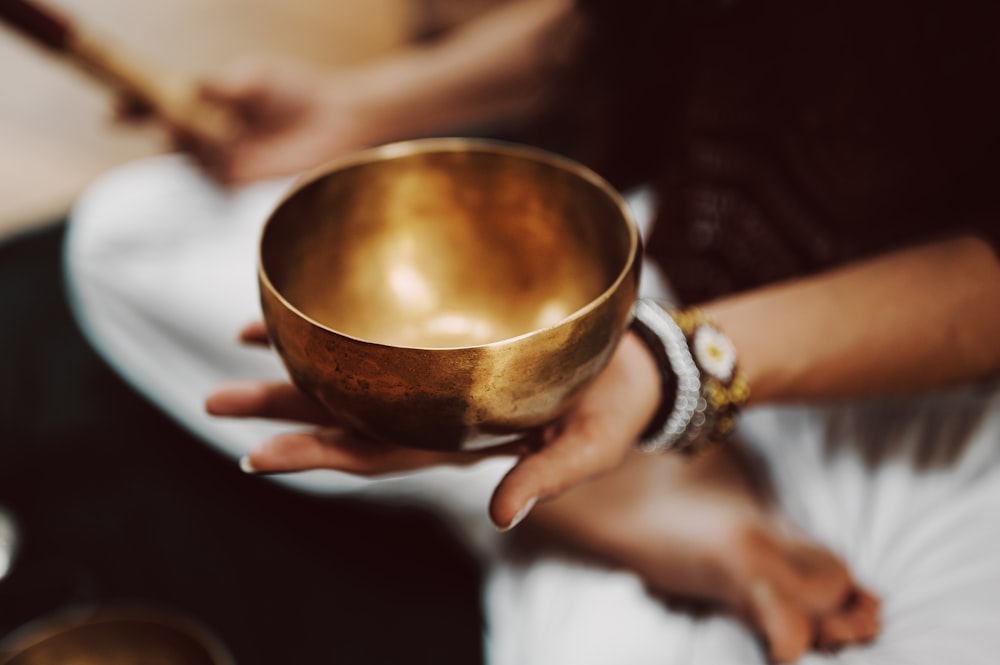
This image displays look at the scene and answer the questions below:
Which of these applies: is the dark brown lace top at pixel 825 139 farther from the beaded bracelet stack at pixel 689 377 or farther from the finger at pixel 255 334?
the finger at pixel 255 334

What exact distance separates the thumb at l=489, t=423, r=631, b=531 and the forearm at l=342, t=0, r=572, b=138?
0.72 m

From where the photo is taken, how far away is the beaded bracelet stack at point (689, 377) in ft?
1.93

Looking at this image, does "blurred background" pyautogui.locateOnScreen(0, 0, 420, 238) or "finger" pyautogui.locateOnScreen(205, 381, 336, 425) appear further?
"blurred background" pyautogui.locateOnScreen(0, 0, 420, 238)

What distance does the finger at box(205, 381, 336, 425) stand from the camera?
1.93 ft

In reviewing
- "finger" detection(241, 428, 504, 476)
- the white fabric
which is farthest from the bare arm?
"finger" detection(241, 428, 504, 476)

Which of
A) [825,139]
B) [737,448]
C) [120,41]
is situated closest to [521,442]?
[737,448]

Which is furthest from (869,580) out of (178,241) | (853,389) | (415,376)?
(178,241)

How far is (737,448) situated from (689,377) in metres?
0.21

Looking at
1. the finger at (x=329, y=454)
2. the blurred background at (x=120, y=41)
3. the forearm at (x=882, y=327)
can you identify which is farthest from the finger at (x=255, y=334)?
the blurred background at (x=120, y=41)

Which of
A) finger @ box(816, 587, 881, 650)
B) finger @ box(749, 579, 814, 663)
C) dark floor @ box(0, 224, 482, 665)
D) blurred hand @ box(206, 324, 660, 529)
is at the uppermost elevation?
blurred hand @ box(206, 324, 660, 529)

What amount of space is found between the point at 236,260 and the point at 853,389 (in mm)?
658

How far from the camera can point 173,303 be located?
3.19 feet

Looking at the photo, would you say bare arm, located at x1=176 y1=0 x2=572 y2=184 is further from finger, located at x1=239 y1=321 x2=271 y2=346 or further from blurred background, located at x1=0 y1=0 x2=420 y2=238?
blurred background, located at x1=0 y1=0 x2=420 y2=238

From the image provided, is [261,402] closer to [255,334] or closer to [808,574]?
[255,334]
